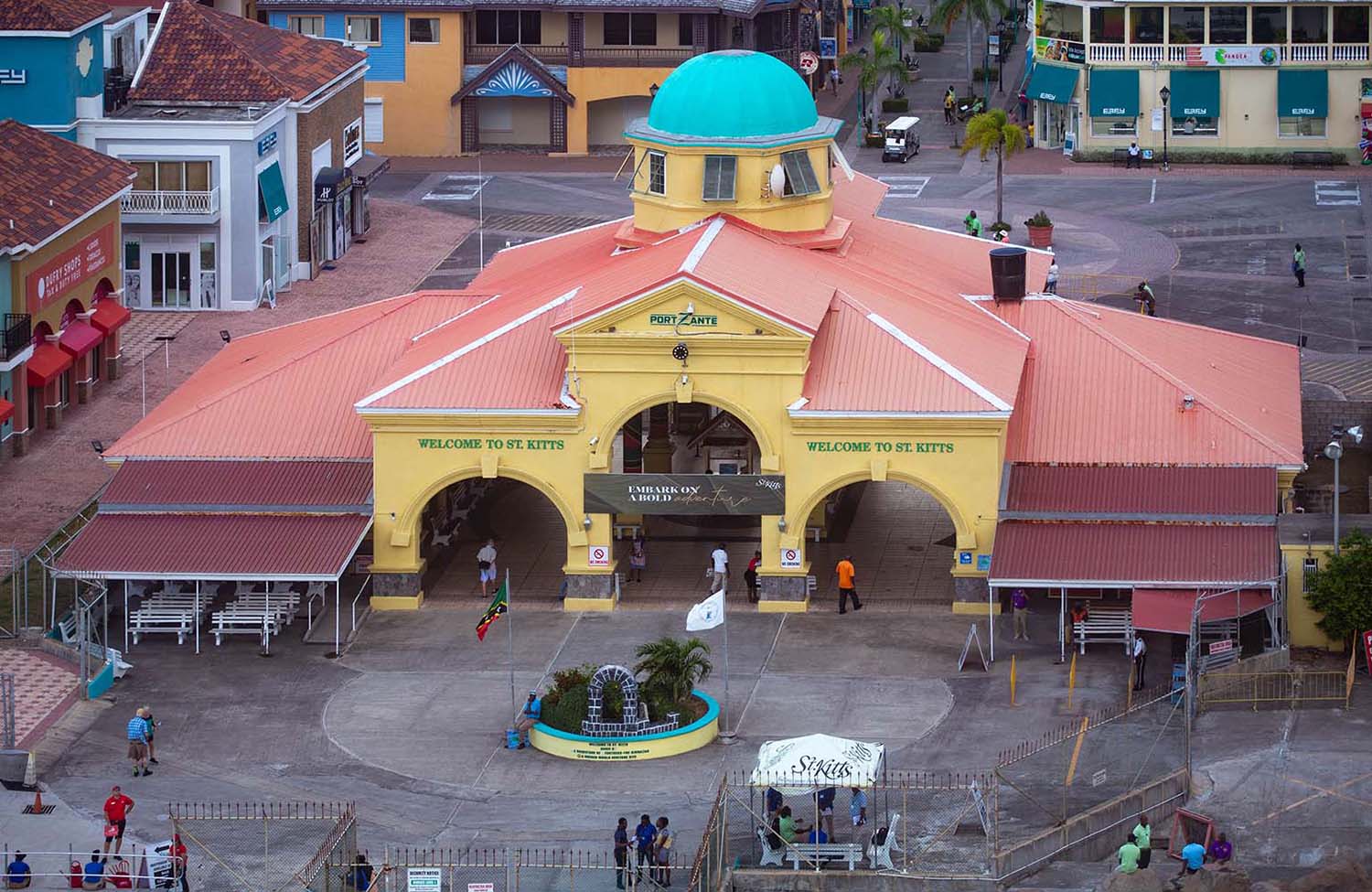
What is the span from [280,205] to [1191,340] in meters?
41.4

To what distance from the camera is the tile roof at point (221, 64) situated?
115125 mm

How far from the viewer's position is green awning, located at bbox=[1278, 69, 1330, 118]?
138375 millimetres

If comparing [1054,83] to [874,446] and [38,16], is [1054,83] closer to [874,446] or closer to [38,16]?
[38,16]

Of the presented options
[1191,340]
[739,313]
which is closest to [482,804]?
[739,313]

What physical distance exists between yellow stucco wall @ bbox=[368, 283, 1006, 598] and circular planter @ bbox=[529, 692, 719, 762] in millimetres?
10431

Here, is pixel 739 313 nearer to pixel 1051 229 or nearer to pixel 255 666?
pixel 255 666

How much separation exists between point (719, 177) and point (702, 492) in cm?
1299

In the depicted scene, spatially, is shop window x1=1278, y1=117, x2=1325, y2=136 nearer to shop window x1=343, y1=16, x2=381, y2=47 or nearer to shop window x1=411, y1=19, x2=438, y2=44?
shop window x1=411, y1=19, x2=438, y2=44

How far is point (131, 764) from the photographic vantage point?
2672 inches

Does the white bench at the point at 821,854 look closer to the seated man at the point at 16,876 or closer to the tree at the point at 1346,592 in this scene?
the seated man at the point at 16,876

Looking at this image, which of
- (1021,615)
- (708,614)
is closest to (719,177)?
(1021,615)

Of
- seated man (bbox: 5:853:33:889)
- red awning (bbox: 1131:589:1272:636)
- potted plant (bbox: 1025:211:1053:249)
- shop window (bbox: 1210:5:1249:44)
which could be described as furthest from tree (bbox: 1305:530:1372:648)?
shop window (bbox: 1210:5:1249:44)

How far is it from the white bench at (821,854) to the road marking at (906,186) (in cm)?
7299

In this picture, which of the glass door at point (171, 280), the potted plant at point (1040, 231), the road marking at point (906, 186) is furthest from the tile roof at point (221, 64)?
the potted plant at point (1040, 231)
